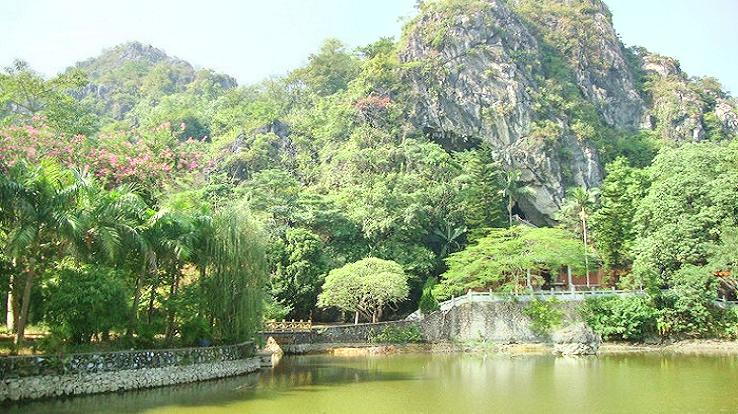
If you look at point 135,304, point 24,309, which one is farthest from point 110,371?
point 135,304

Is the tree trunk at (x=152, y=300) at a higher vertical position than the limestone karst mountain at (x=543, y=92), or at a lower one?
lower

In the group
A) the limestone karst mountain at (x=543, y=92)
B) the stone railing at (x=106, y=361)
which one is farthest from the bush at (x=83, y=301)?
the limestone karst mountain at (x=543, y=92)

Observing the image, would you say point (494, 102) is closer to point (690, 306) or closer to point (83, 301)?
point (690, 306)

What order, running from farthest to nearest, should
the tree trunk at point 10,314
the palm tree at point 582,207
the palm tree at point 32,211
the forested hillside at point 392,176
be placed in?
the palm tree at point 582,207
the forested hillside at point 392,176
the tree trunk at point 10,314
the palm tree at point 32,211

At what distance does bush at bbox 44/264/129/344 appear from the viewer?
1537 cm

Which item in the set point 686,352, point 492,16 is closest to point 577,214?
point 686,352

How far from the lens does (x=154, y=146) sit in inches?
1008

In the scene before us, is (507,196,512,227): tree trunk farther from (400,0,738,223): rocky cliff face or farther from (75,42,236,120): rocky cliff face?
(75,42,236,120): rocky cliff face

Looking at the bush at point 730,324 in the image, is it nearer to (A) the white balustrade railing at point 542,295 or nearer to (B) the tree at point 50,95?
(A) the white balustrade railing at point 542,295

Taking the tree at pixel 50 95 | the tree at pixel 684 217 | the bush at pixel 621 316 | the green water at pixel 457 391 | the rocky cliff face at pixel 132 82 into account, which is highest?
the rocky cliff face at pixel 132 82

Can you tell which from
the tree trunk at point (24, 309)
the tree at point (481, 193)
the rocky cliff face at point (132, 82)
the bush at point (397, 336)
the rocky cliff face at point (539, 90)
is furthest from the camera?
the rocky cliff face at point (132, 82)

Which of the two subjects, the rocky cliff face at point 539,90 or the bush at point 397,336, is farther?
the rocky cliff face at point 539,90

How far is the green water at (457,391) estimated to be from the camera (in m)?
12.6

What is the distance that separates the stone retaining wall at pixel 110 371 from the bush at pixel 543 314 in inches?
569
